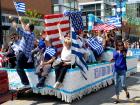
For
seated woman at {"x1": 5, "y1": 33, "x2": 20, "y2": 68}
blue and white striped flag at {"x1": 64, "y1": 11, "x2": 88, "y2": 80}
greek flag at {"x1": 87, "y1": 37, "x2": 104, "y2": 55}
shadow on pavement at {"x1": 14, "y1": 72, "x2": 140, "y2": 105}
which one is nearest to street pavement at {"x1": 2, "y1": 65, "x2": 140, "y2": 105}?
shadow on pavement at {"x1": 14, "y1": 72, "x2": 140, "y2": 105}

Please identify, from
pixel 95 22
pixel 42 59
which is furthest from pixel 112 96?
pixel 95 22

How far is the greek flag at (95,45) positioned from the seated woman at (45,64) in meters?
3.32

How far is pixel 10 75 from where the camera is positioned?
1166 cm

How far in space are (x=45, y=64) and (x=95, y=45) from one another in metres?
3.97

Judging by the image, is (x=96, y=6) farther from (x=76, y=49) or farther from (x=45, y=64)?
(x=45, y=64)

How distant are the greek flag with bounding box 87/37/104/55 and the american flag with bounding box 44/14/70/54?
1838mm

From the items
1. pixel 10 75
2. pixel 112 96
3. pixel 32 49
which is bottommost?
pixel 112 96

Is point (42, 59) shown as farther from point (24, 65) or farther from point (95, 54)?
point (95, 54)

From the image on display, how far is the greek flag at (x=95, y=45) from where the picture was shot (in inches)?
568

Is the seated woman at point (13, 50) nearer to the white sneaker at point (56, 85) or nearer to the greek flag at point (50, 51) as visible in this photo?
the greek flag at point (50, 51)

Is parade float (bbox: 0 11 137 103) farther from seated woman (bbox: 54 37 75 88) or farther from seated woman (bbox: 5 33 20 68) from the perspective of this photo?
seated woman (bbox: 5 33 20 68)

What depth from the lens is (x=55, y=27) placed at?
487 inches

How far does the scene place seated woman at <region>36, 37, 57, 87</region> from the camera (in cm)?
1102

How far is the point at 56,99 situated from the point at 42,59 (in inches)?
51.2
